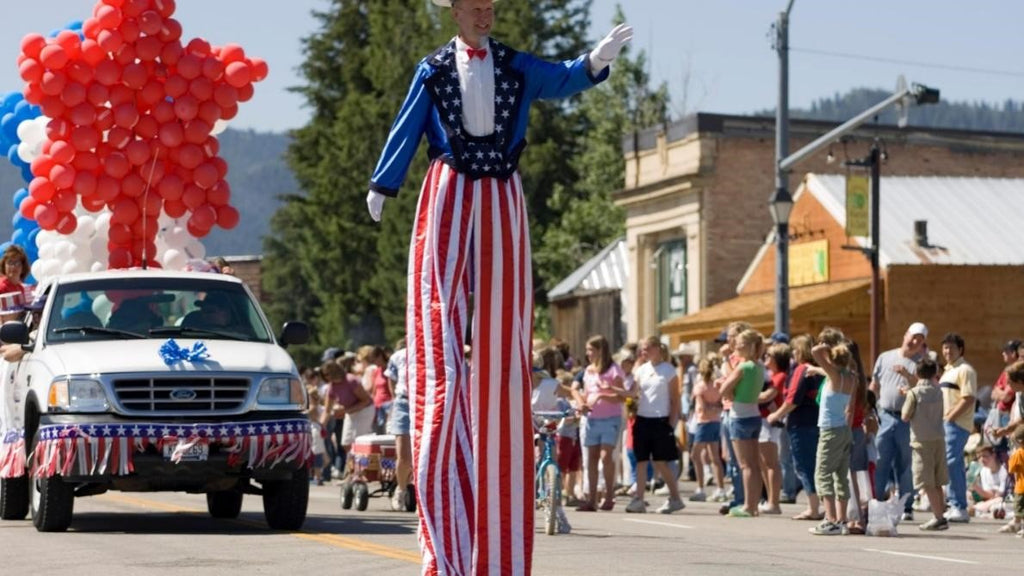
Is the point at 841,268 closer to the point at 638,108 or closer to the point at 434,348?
the point at 638,108

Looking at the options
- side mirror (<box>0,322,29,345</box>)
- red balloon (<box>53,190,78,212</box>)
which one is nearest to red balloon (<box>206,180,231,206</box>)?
red balloon (<box>53,190,78,212</box>)

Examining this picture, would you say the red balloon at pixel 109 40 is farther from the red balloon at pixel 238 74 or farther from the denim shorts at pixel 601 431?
the denim shorts at pixel 601 431

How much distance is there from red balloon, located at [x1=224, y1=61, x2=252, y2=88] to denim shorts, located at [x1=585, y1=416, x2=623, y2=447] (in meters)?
5.08

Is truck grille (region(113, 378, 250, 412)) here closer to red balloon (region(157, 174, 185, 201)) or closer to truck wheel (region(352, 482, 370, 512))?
red balloon (region(157, 174, 185, 201))

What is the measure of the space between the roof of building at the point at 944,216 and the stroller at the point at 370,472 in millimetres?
24834

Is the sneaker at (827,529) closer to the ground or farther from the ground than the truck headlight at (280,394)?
closer to the ground

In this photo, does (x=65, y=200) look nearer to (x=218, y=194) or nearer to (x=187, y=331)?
(x=218, y=194)

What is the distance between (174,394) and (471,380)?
21.8ft

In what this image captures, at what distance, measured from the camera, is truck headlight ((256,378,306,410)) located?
1479 cm

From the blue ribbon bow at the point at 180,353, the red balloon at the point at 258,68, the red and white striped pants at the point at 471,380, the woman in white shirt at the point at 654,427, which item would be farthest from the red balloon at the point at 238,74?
the red and white striped pants at the point at 471,380

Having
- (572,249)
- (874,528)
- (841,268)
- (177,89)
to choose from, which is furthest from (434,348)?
(572,249)

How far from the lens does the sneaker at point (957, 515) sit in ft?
66.1

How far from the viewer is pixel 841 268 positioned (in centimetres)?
4606

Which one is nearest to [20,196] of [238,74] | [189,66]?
[189,66]
